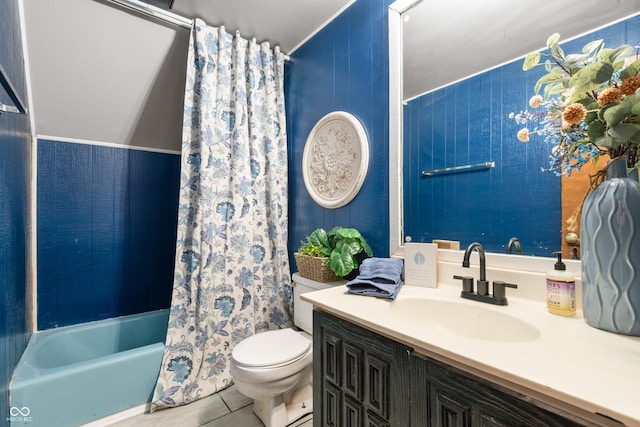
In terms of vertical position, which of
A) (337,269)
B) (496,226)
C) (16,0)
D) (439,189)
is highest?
(16,0)

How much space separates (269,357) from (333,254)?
62 centimetres

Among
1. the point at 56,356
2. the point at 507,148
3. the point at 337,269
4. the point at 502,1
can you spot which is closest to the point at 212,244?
the point at 337,269

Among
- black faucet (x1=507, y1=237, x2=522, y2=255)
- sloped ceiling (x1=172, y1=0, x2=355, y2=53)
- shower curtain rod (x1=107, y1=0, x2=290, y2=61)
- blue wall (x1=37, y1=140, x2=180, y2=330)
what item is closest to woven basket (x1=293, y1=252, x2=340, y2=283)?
black faucet (x1=507, y1=237, x2=522, y2=255)

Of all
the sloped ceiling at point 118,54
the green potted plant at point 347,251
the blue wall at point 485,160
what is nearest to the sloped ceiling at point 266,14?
the sloped ceiling at point 118,54

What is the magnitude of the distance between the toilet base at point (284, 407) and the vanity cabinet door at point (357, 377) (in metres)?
0.51

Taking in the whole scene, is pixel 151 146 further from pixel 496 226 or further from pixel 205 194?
pixel 496 226

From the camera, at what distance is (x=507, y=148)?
112cm

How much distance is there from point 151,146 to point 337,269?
1.99 metres

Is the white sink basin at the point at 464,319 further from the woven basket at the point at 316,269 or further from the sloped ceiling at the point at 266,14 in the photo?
the sloped ceiling at the point at 266,14

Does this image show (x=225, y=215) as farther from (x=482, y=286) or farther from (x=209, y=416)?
(x=482, y=286)

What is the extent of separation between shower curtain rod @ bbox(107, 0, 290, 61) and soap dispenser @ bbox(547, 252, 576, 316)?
94.2 inches

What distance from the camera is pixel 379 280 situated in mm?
1200

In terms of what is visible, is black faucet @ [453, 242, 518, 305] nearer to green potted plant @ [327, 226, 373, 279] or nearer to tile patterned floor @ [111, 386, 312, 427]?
green potted plant @ [327, 226, 373, 279]

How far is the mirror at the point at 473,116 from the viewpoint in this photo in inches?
40.7
